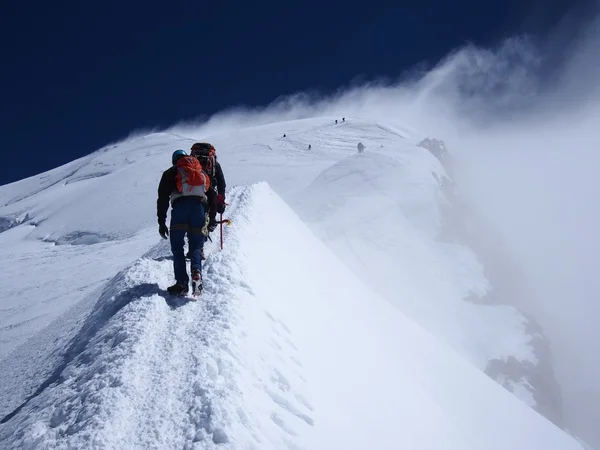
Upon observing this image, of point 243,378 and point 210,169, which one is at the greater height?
point 210,169

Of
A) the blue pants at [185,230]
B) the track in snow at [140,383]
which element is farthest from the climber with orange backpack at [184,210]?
the track in snow at [140,383]

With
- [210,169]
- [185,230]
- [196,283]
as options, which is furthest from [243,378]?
[210,169]

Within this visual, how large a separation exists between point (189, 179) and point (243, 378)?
2.89m

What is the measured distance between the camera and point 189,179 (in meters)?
5.71

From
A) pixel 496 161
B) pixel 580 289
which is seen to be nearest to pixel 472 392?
pixel 580 289

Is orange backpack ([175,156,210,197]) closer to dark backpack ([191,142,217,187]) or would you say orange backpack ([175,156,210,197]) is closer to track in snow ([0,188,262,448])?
dark backpack ([191,142,217,187])

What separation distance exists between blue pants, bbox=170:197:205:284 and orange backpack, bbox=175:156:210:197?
0.13 meters

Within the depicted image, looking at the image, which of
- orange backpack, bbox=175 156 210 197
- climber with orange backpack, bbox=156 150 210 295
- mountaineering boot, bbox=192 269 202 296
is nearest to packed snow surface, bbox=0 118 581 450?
mountaineering boot, bbox=192 269 202 296

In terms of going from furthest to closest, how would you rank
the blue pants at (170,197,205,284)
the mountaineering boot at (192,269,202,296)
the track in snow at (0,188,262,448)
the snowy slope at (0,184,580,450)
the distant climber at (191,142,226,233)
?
the distant climber at (191,142,226,233) < the blue pants at (170,197,205,284) < the mountaineering boot at (192,269,202,296) < the snowy slope at (0,184,580,450) < the track in snow at (0,188,262,448)

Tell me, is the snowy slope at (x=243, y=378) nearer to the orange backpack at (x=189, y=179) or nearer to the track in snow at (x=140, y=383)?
the track in snow at (x=140, y=383)

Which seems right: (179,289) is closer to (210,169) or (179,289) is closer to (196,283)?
(196,283)

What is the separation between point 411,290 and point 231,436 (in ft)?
113

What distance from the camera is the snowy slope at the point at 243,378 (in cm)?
347

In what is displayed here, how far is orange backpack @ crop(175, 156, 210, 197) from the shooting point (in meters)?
5.71
